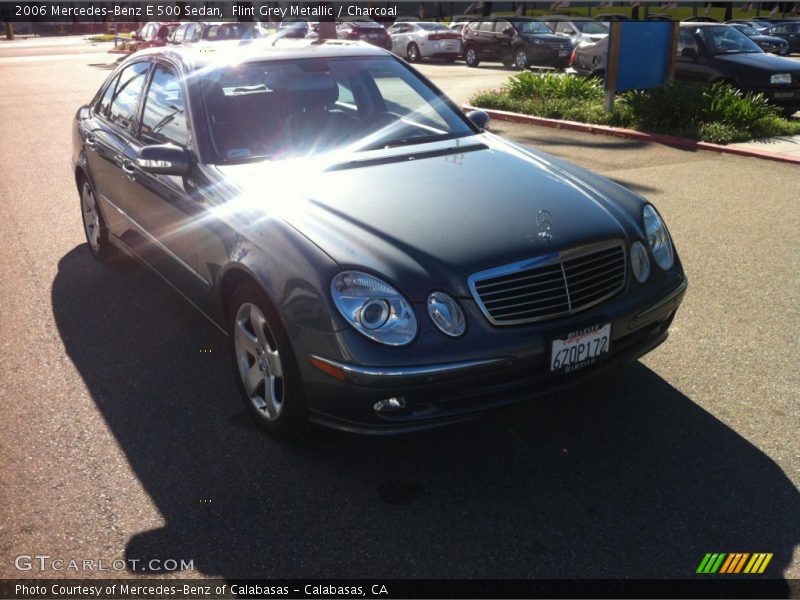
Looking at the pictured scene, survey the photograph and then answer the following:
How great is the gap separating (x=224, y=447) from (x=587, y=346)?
1.72 m

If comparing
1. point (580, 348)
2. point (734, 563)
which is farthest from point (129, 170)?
point (734, 563)

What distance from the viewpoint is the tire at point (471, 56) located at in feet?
82.7

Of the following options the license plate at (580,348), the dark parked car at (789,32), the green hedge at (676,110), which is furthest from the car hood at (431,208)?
the dark parked car at (789,32)

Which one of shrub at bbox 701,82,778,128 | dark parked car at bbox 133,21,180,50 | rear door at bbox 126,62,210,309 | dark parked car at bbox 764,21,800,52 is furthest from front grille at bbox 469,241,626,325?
dark parked car at bbox 764,21,800,52

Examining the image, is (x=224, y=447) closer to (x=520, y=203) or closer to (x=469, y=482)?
(x=469, y=482)

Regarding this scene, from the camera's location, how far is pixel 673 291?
146 inches

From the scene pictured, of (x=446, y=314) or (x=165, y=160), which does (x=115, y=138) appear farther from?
(x=446, y=314)

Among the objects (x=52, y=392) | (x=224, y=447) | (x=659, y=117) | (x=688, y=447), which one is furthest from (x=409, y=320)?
(x=659, y=117)

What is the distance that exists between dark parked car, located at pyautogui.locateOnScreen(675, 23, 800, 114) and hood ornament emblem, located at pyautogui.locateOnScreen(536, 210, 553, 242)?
34.7 ft

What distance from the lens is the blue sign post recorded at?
12.1 metres

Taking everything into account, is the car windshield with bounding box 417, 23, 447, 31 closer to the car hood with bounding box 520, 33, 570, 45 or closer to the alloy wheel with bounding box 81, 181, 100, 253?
the car hood with bounding box 520, 33, 570, 45

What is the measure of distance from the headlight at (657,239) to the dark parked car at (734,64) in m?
9.99

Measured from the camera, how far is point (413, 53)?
94.2 ft

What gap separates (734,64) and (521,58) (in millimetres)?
11164
